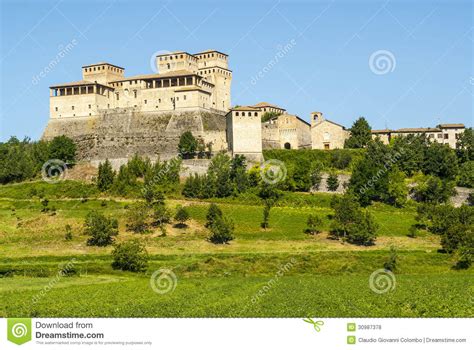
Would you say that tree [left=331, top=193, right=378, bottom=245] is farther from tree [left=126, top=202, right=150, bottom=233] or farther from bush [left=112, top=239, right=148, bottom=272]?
bush [left=112, top=239, right=148, bottom=272]

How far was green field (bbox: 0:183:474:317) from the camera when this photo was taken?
86.3 feet

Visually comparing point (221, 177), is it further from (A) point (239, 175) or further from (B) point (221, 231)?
(B) point (221, 231)

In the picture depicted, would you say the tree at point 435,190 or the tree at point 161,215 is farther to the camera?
the tree at point 435,190

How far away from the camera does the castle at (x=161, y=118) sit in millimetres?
73125

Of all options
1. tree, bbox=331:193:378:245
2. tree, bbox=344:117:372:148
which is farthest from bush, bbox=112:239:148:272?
tree, bbox=344:117:372:148

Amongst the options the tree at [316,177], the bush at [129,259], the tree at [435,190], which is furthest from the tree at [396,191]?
the bush at [129,259]

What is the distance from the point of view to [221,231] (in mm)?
48094

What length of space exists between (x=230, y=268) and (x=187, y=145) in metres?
29.1

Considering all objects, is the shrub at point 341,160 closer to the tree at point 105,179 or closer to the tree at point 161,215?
the tree at point 161,215

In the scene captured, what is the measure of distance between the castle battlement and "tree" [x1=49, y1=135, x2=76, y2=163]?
7.39 m

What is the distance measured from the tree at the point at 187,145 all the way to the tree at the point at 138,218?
1625 centimetres

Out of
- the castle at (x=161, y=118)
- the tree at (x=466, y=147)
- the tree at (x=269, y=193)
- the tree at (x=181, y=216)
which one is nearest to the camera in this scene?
the tree at (x=181, y=216)
